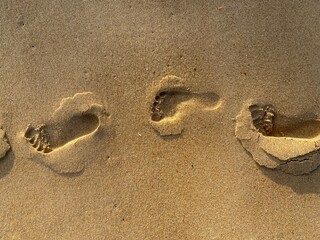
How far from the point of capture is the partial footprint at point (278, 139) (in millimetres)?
2734

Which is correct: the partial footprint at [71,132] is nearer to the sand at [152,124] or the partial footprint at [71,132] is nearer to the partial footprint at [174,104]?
the sand at [152,124]

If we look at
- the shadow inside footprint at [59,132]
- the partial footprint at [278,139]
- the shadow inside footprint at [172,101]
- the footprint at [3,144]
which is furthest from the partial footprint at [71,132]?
the partial footprint at [278,139]

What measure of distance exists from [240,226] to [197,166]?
44cm

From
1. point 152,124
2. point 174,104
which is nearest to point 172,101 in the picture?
point 174,104

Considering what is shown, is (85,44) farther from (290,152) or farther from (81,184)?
(290,152)

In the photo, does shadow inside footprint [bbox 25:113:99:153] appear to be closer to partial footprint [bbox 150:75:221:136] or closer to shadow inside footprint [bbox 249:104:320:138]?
partial footprint [bbox 150:75:221:136]

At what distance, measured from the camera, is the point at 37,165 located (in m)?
2.79

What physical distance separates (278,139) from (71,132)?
1.23 metres

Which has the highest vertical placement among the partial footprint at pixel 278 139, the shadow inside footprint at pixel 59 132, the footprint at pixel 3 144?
the partial footprint at pixel 278 139

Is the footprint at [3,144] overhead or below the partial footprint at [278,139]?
below

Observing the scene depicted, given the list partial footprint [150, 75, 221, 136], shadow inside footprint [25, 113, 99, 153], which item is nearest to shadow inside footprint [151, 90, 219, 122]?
partial footprint [150, 75, 221, 136]

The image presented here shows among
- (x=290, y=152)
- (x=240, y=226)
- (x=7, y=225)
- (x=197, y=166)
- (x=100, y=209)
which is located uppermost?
(x=290, y=152)

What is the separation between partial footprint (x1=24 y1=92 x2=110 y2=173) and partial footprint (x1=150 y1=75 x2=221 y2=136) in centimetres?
31

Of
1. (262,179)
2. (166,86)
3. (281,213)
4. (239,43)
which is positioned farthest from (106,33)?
(281,213)
